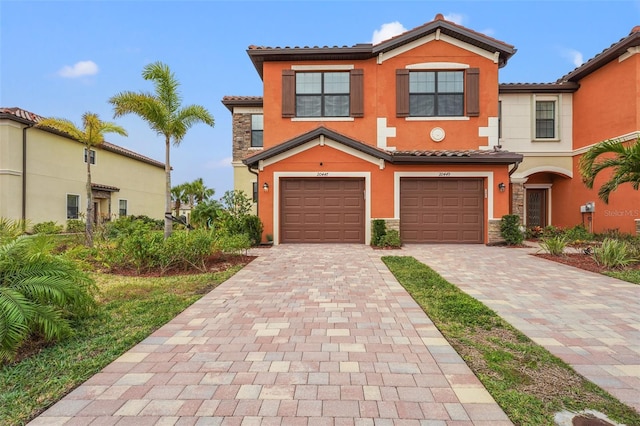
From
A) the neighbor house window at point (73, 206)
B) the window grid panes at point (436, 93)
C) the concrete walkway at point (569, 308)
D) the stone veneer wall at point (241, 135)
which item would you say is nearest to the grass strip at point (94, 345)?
the concrete walkway at point (569, 308)

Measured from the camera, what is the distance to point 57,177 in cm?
1914

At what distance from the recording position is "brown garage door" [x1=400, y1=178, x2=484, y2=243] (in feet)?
41.2

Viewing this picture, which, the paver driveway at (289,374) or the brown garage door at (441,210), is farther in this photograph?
the brown garage door at (441,210)

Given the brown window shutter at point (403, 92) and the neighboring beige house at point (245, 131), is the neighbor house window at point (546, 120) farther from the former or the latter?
the neighboring beige house at point (245, 131)

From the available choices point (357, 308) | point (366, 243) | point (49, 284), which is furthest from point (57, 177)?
point (357, 308)

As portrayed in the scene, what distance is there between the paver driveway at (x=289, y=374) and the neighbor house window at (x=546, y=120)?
14.5 m

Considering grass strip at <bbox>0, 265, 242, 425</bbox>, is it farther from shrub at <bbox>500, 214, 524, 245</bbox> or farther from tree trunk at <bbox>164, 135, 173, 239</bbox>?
shrub at <bbox>500, 214, 524, 245</bbox>

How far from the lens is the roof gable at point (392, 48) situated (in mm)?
12977

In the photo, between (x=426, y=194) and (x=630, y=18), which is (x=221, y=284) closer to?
(x=426, y=194)

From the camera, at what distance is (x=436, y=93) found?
13.4 meters

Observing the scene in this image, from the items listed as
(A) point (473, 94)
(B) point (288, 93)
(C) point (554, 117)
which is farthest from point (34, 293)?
(C) point (554, 117)

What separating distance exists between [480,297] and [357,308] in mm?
2187

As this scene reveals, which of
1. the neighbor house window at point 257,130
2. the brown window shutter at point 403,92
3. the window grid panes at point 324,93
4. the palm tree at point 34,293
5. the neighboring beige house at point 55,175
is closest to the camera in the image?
the palm tree at point 34,293

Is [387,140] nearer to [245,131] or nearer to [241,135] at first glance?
[245,131]
